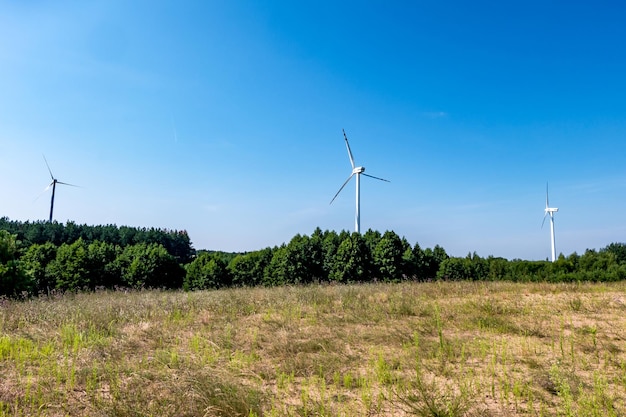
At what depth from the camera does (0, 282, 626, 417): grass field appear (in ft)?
15.3

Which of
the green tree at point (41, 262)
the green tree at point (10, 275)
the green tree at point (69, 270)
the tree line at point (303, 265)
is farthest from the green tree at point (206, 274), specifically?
the green tree at point (10, 275)

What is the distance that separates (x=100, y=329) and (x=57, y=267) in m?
23.2

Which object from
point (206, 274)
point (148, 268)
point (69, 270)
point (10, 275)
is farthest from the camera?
point (206, 274)

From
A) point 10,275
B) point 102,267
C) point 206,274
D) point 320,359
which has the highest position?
point 10,275

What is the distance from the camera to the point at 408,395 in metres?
4.82

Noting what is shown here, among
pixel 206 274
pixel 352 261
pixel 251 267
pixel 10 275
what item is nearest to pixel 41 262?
pixel 206 274

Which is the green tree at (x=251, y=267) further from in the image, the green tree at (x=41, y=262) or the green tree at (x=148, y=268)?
the green tree at (x=41, y=262)

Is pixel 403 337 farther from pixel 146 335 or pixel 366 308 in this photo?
pixel 146 335

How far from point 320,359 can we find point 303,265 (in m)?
22.4

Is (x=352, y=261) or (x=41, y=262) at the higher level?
(x=352, y=261)

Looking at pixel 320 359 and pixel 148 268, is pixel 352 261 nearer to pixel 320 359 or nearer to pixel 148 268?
pixel 148 268

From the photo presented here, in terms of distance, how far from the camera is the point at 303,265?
2853 cm

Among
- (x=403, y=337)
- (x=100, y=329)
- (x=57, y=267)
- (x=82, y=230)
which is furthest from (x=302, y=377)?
(x=82, y=230)

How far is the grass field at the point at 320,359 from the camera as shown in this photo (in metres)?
4.65
